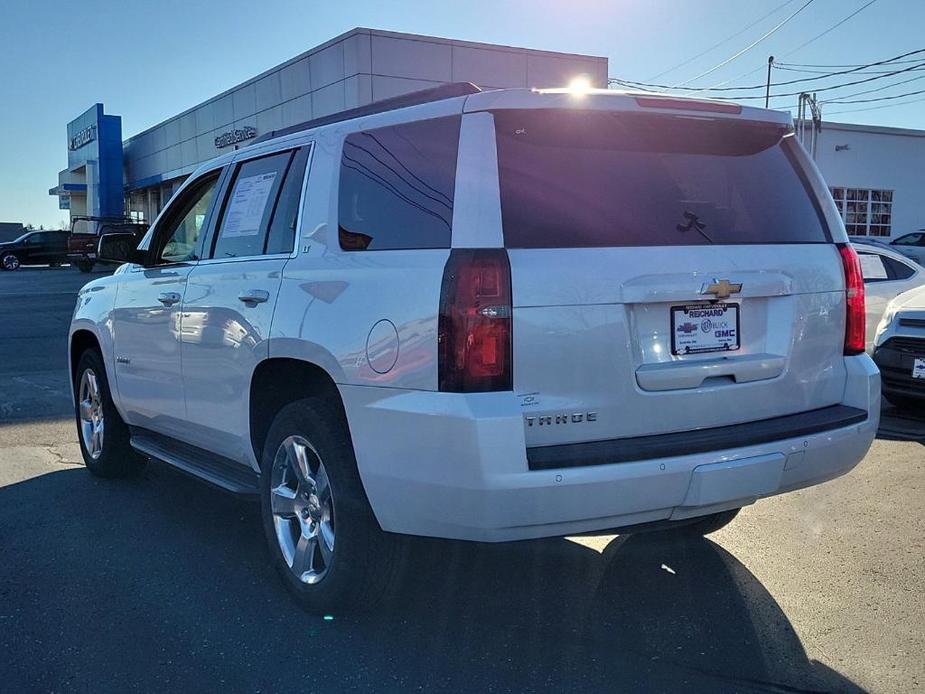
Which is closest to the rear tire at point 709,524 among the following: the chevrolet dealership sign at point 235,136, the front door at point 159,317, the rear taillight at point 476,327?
the rear taillight at point 476,327

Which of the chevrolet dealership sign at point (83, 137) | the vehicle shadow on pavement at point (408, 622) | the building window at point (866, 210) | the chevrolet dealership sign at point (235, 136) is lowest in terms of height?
the vehicle shadow on pavement at point (408, 622)

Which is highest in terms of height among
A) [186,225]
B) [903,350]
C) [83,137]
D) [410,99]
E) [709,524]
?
[83,137]

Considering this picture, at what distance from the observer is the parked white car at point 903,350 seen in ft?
23.9

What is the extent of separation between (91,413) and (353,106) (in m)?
18.5

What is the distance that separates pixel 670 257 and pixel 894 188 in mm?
35913

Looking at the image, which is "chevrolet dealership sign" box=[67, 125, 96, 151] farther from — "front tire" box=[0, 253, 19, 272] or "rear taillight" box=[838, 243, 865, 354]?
"rear taillight" box=[838, 243, 865, 354]

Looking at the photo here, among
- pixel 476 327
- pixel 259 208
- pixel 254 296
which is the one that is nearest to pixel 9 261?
pixel 259 208

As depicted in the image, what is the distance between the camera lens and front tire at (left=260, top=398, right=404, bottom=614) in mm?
3391

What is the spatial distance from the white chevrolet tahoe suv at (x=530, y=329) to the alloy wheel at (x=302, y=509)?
Answer: 1 centimetres

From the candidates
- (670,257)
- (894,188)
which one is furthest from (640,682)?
(894,188)

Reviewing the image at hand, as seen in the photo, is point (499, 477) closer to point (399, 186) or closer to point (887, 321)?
point (399, 186)

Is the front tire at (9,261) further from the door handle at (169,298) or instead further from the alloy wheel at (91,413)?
the door handle at (169,298)

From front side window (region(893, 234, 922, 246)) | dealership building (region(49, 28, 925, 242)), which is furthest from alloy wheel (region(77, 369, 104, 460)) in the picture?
front side window (region(893, 234, 922, 246))

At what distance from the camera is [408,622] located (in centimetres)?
362
